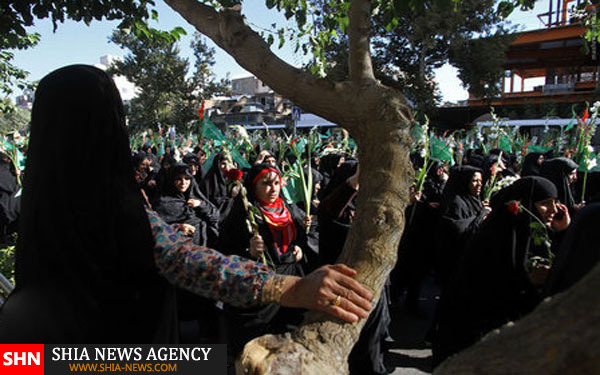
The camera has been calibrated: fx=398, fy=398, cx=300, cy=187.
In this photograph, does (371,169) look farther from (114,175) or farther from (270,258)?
(270,258)

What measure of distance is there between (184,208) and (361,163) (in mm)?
4208

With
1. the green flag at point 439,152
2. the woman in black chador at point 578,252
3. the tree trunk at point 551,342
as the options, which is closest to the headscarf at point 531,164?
the green flag at point 439,152

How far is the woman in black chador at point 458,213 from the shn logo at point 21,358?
3.88m

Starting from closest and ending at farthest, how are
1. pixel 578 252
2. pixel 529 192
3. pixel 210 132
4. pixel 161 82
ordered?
pixel 578 252 → pixel 529 192 → pixel 210 132 → pixel 161 82

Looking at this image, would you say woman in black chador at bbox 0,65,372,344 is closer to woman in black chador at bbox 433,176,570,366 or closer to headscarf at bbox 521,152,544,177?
woman in black chador at bbox 433,176,570,366

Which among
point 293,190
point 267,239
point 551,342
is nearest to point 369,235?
point 551,342

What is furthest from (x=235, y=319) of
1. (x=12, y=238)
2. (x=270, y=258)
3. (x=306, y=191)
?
(x=12, y=238)

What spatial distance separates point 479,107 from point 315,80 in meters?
25.3

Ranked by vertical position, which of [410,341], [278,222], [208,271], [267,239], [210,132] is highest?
[210,132]

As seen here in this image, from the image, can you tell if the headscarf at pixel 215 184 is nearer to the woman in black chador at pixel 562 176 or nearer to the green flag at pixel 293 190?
the green flag at pixel 293 190

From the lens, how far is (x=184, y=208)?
4.90 m

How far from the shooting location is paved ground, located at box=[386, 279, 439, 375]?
145 inches

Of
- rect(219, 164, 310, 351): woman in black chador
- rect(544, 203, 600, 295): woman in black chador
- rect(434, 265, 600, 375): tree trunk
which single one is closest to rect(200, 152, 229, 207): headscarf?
rect(219, 164, 310, 351): woman in black chador

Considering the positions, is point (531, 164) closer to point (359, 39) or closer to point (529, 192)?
point (529, 192)
